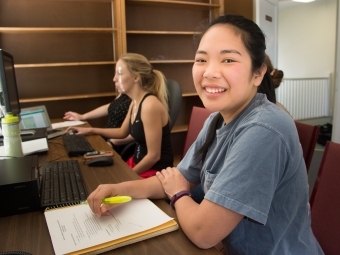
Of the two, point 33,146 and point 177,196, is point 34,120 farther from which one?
point 177,196

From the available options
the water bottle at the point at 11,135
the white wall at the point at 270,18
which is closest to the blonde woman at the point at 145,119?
the water bottle at the point at 11,135

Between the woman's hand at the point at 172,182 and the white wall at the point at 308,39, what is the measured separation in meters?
5.04

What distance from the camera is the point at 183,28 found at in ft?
13.5

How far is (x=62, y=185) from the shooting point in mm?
1080

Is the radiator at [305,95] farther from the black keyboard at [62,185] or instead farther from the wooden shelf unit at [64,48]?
the black keyboard at [62,185]

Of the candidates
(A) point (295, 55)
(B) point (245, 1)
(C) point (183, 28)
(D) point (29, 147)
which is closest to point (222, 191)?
(D) point (29, 147)

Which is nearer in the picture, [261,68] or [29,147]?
[261,68]

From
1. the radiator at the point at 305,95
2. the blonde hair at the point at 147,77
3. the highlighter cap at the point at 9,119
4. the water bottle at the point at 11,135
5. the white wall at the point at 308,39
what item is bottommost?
the radiator at the point at 305,95

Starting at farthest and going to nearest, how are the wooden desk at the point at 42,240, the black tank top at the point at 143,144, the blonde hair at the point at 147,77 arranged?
the blonde hair at the point at 147,77, the black tank top at the point at 143,144, the wooden desk at the point at 42,240

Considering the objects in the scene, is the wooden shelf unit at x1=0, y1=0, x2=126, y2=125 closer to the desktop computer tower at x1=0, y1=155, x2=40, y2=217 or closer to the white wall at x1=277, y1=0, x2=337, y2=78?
the desktop computer tower at x1=0, y1=155, x2=40, y2=217

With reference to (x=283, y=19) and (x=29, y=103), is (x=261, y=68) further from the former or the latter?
(x=283, y=19)

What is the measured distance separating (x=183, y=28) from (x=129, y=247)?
3.76m

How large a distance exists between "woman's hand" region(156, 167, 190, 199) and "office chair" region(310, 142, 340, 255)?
1.42 feet

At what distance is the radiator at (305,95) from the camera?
209 inches
